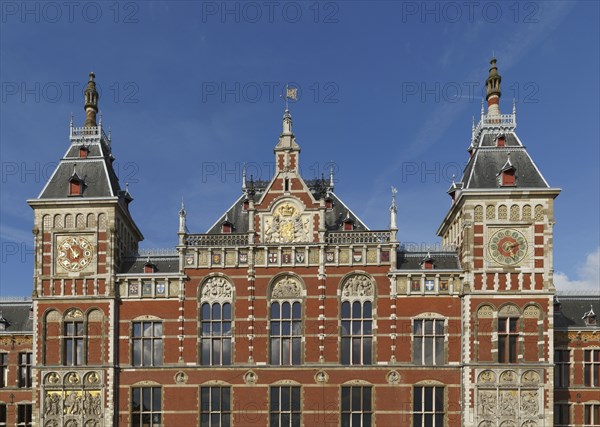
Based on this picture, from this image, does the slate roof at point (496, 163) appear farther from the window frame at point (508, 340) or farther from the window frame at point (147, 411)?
the window frame at point (147, 411)

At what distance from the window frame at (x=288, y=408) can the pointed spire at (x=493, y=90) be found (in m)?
23.4

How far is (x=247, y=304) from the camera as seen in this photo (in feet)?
147

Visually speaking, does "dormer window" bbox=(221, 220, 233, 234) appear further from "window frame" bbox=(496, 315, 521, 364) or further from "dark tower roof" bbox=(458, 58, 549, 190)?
"window frame" bbox=(496, 315, 521, 364)

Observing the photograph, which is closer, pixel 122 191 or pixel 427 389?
pixel 427 389

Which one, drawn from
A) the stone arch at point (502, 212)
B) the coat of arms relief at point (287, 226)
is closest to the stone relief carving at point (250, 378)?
the coat of arms relief at point (287, 226)

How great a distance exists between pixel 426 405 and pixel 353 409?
4509 millimetres

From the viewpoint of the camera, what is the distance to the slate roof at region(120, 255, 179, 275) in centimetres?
4617

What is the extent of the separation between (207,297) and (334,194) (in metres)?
11.2

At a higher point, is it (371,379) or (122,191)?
(122,191)

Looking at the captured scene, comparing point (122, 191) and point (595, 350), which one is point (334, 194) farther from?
point (595, 350)

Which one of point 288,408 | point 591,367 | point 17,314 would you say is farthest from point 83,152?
point 591,367

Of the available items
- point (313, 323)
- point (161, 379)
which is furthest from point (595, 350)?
point (161, 379)

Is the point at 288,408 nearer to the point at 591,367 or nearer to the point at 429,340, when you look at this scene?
the point at 429,340

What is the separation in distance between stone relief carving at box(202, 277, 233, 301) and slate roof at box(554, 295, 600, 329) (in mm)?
22026
